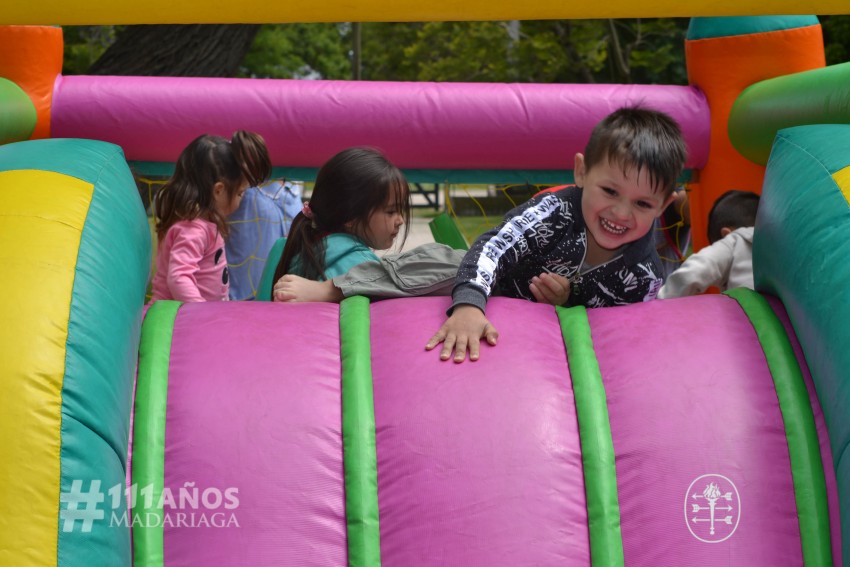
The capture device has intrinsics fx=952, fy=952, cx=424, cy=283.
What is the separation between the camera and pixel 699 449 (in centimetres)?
155

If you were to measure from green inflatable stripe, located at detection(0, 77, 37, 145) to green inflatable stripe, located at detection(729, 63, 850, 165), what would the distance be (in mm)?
2168

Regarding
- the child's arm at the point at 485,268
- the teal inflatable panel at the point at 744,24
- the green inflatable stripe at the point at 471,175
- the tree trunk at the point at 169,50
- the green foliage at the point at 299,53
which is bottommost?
the child's arm at the point at 485,268

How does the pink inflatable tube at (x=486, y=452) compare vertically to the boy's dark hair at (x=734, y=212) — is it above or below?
below

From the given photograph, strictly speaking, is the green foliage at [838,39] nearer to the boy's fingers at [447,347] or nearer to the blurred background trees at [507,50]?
the blurred background trees at [507,50]

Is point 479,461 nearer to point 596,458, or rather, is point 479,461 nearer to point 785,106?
point 596,458

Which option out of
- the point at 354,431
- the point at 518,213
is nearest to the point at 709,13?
the point at 518,213

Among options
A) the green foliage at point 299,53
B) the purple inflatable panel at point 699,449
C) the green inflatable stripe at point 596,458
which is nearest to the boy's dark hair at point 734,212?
the purple inflatable panel at point 699,449

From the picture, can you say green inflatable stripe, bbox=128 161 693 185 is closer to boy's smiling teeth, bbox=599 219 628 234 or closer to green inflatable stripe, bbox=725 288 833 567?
boy's smiling teeth, bbox=599 219 628 234

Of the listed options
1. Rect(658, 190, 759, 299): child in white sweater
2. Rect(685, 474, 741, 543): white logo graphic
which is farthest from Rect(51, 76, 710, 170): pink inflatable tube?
Rect(685, 474, 741, 543): white logo graphic

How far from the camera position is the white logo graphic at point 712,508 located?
1.50 metres

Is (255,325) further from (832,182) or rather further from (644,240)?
(832,182)

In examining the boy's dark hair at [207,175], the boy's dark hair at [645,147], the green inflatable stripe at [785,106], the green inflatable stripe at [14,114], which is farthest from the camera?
the boy's dark hair at [207,175]

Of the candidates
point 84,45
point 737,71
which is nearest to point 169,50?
point 737,71

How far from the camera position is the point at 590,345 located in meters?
1.72
